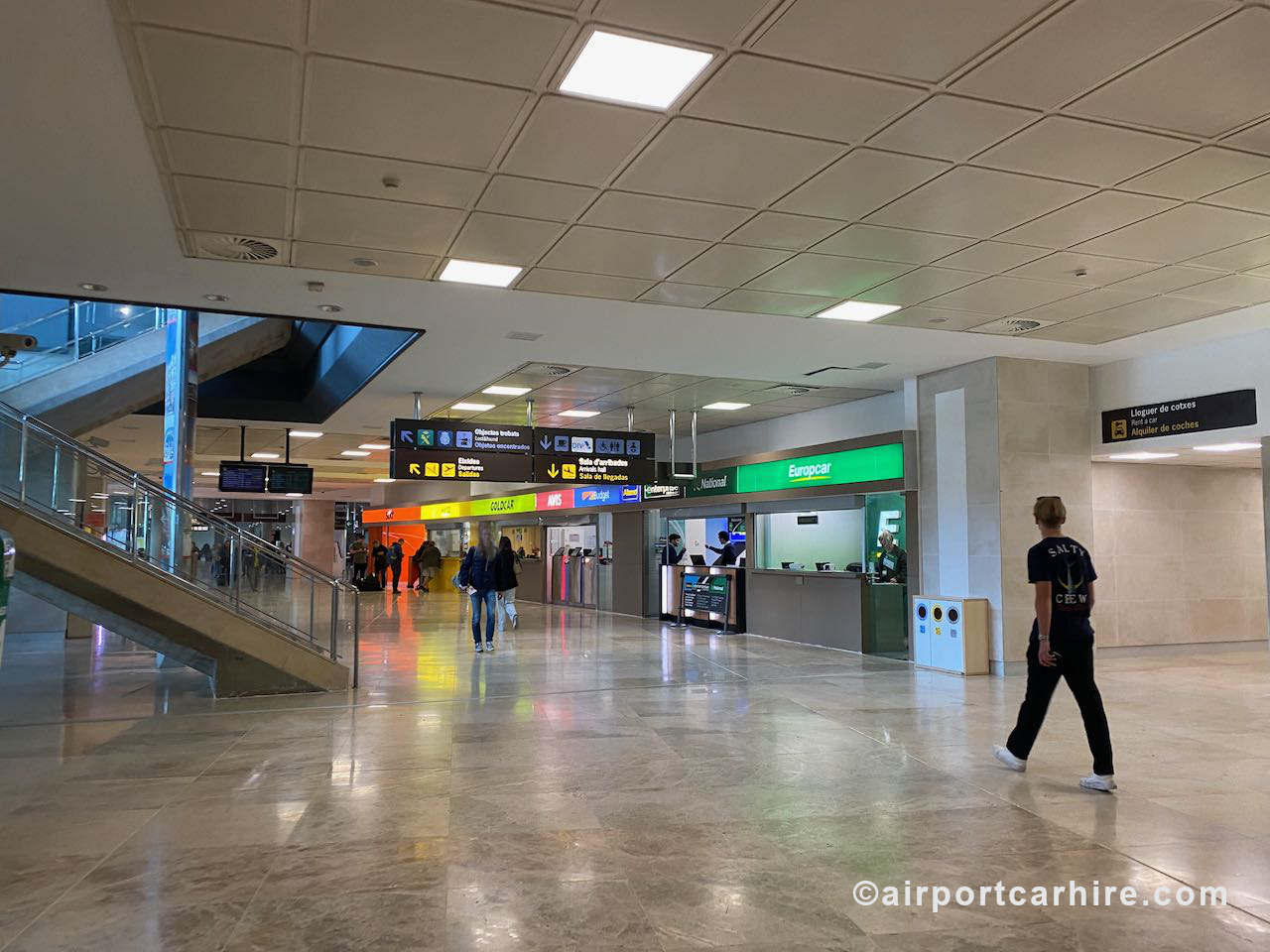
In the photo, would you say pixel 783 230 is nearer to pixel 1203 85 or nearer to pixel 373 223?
pixel 1203 85

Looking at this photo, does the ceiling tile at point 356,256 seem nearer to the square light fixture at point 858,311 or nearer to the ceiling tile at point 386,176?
the ceiling tile at point 386,176

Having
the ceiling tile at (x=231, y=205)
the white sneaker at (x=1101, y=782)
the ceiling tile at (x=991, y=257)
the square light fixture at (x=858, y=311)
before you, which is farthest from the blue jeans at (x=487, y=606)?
the white sneaker at (x=1101, y=782)

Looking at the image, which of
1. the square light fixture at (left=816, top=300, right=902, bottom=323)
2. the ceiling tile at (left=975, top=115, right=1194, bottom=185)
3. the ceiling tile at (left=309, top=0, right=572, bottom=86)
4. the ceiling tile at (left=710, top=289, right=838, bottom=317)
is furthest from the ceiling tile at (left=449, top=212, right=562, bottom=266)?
the square light fixture at (left=816, top=300, right=902, bottom=323)

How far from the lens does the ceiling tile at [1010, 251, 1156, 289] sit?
640 cm

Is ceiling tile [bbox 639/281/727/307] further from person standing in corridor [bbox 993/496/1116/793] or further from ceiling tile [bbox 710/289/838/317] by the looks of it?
person standing in corridor [bbox 993/496/1116/793]

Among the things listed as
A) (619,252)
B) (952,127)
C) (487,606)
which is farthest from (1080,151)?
(487,606)

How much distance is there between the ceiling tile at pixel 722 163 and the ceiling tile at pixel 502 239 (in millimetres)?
876

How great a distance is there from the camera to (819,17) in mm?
3479

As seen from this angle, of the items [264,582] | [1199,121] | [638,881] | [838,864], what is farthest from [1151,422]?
[264,582]

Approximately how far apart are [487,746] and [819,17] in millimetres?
4669

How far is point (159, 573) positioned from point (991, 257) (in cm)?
704

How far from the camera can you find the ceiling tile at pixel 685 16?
3.40 meters

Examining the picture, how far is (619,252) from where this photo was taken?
245 inches

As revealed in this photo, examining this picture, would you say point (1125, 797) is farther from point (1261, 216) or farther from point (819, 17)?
point (819, 17)
